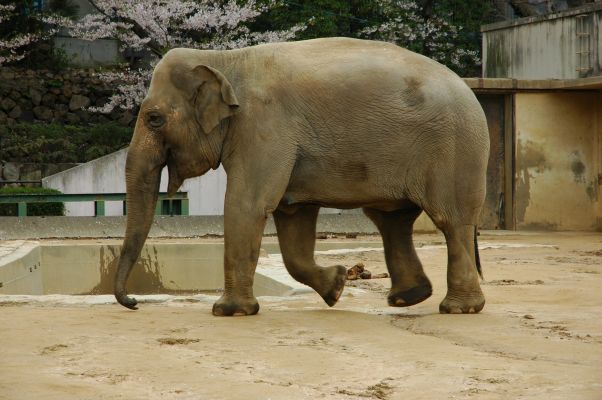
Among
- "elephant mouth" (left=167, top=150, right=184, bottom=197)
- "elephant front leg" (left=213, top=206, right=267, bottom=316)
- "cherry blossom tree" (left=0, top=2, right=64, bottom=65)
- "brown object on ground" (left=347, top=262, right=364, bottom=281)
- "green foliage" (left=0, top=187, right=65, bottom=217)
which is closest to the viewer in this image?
"elephant front leg" (left=213, top=206, right=267, bottom=316)

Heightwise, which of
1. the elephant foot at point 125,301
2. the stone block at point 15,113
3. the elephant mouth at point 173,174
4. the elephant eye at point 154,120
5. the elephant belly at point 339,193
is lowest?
the elephant foot at point 125,301

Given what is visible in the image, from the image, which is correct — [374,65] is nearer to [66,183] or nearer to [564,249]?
[564,249]

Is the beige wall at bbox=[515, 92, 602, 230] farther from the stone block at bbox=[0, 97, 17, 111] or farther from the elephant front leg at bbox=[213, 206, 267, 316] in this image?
the elephant front leg at bbox=[213, 206, 267, 316]

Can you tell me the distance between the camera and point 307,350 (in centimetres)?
729

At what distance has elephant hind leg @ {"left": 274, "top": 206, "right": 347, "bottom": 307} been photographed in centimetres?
952

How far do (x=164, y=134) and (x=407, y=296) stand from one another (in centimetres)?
227

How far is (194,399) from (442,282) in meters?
6.55

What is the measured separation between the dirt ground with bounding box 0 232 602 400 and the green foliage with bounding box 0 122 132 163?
1711 cm

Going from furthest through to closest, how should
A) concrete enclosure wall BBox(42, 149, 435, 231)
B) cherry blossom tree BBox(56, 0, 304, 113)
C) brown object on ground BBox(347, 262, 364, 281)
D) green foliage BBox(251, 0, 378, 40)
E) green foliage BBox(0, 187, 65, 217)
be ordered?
green foliage BBox(251, 0, 378, 40)
cherry blossom tree BBox(56, 0, 304, 113)
concrete enclosure wall BBox(42, 149, 435, 231)
green foliage BBox(0, 187, 65, 217)
brown object on ground BBox(347, 262, 364, 281)

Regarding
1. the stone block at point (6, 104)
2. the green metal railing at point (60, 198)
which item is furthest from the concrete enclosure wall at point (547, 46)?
the stone block at point (6, 104)

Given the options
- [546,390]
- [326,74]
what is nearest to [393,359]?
[546,390]

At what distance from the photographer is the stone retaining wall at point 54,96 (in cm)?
2894

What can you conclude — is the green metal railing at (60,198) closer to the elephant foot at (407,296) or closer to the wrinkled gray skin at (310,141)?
the elephant foot at (407,296)

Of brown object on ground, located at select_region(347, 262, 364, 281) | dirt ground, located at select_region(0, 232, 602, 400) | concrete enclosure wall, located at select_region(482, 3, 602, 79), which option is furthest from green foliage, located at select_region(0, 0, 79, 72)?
dirt ground, located at select_region(0, 232, 602, 400)
